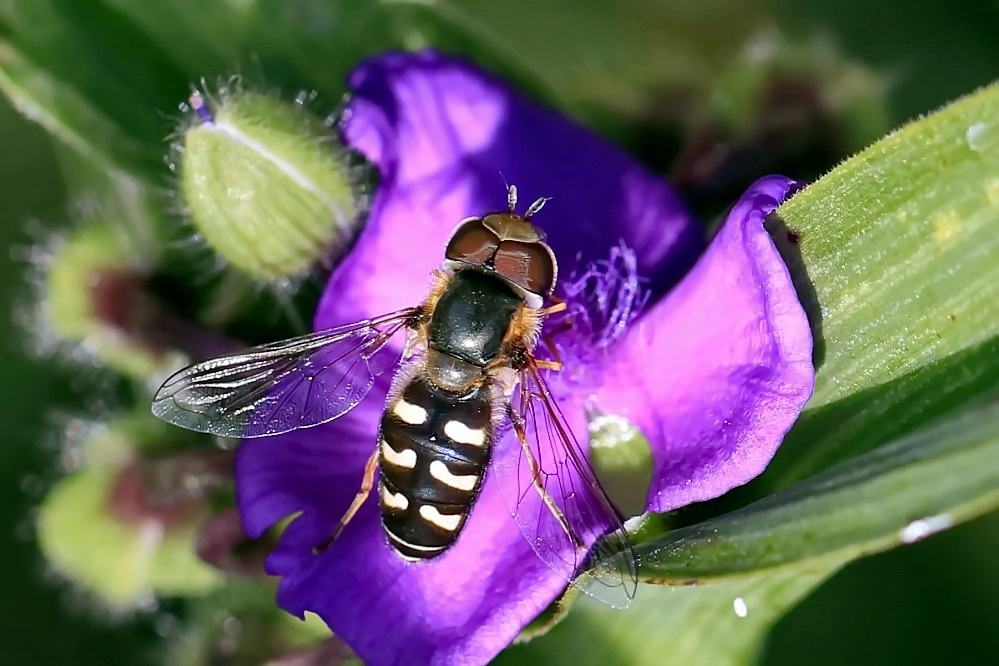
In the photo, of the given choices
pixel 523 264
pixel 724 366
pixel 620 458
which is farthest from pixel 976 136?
pixel 620 458

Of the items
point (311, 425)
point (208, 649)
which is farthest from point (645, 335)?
point (208, 649)

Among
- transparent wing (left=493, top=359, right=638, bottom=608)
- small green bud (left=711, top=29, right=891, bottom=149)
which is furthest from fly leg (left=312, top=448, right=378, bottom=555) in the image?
small green bud (left=711, top=29, right=891, bottom=149)

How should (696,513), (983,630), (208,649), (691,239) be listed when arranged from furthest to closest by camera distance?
1. (983,630)
2. (208,649)
3. (691,239)
4. (696,513)

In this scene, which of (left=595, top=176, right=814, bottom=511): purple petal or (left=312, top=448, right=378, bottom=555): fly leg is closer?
(left=595, top=176, right=814, bottom=511): purple petal

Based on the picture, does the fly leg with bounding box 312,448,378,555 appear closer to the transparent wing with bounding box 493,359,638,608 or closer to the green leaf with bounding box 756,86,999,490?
the transparent wing with bounding box 493,359,638,608

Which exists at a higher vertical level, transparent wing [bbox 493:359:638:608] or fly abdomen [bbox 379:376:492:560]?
fly abdomen [bbox 379:376:492:560]

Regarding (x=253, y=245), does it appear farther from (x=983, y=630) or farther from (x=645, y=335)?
(x=983, y=630)

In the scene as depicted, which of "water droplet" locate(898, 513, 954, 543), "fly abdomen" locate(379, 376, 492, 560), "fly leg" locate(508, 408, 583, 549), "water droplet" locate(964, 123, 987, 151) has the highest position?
"water droplet" locate(964, 123, 987, 151)

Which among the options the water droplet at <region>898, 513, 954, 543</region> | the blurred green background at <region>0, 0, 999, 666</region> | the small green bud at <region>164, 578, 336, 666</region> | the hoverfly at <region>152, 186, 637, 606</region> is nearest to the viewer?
the water droplet at <region>898, 513, 954, 543</region>

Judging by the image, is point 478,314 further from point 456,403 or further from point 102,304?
point 102,304
